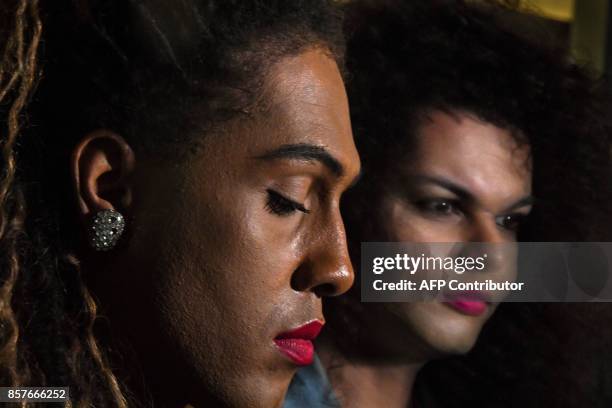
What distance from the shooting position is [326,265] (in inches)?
46.2

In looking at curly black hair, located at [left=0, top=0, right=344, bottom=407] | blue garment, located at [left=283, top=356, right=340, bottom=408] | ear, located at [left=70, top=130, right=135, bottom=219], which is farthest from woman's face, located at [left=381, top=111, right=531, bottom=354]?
ear, located at [left=70, top=130, right=135, bottom=219]

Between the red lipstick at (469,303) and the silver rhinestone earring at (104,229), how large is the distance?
51 cm

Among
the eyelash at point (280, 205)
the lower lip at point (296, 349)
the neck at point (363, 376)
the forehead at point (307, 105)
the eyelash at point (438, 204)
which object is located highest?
the forehead at point (307, 105)

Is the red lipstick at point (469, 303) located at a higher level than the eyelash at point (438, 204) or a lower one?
lower

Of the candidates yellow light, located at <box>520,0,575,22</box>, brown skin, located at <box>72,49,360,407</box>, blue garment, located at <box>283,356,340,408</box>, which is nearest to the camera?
brown skin, located at <box>72,49,360,407</box>

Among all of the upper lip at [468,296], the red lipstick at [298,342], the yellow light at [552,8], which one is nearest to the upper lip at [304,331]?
the red lipstick at [298,342]

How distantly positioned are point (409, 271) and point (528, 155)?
0.26 meters

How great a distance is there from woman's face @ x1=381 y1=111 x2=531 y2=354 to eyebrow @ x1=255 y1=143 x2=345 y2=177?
21 cm

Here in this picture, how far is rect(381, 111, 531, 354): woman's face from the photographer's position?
1.35m

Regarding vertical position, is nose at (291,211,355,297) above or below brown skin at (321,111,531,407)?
above

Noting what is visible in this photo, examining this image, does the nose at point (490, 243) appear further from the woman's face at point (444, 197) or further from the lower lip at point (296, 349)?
the lower lip at point (296, 349)

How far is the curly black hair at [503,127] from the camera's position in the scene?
1.35m

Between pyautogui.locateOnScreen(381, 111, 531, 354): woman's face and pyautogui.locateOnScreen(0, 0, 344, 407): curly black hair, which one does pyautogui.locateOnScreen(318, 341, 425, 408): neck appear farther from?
pyautogui.locateOnScreen(0, 0, 344, 407): curly black hair

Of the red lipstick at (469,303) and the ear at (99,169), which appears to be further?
the red lipstick at (469,303)
